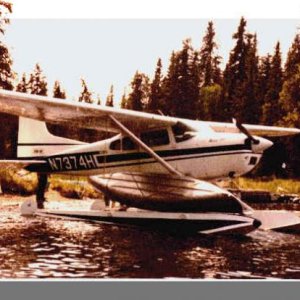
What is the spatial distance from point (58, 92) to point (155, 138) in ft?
6.14

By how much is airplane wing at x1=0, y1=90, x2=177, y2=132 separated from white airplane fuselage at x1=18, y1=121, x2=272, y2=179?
0.24 m

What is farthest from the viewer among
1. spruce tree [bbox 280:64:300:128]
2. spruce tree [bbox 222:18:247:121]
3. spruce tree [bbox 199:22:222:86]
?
spruce tree [bbox 280:64:300:128]

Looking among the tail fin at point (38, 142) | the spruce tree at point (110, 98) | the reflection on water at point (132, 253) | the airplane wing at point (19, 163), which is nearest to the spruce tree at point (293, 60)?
the spruce tree at point (110, 98)

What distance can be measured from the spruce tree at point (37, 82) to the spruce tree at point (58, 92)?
0.17 m

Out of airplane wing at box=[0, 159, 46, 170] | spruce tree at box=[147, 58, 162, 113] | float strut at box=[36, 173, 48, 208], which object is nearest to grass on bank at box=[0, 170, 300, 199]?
float strut at box=[36, 173, 48, 208]

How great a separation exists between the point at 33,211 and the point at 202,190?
9.53ft

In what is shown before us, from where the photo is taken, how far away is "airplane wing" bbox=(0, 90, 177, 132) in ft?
31.2

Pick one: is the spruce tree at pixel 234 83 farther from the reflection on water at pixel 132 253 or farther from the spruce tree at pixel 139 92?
the reflection on water at pixel 132 253

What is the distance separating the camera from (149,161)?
1054cm

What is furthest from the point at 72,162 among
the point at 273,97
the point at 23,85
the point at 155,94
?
the point at 273,97

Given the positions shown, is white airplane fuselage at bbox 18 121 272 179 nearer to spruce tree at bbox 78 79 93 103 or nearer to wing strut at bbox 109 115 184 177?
wing strut at bbox 109 115 184 177

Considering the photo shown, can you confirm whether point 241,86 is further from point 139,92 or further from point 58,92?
point 58,92

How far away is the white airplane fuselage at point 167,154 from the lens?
9.70 meters

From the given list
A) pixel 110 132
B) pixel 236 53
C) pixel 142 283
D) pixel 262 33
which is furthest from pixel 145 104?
pixel 142 283
